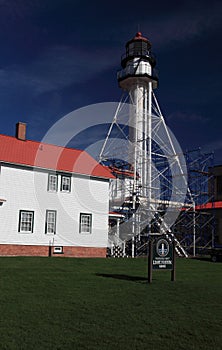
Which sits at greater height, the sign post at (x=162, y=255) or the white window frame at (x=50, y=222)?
the white window frame at (x=50, y=222)

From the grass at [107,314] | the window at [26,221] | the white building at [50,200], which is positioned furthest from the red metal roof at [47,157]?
the grass at [107,314]

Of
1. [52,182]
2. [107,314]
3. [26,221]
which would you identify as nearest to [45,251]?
[26,221]

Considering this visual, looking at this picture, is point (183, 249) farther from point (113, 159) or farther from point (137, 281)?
point (137, 281)

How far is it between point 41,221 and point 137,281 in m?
13.8

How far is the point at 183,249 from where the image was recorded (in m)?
34.1

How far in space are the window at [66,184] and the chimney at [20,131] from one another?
4680mm

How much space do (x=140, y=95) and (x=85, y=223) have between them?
1649 cm

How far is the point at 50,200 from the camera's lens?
27844 millimetres

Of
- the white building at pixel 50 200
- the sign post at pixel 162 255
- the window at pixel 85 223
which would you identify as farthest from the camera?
the window at pixel 85 223

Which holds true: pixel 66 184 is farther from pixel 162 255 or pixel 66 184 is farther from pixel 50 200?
pixel 162 255

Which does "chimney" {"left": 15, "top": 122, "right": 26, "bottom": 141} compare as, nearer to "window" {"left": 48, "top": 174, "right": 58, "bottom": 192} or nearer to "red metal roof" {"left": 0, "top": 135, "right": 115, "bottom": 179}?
"red metal roof" {"left": 0, "top": 135, "right": 115, "bottom": 179}

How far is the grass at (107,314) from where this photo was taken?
266 inches

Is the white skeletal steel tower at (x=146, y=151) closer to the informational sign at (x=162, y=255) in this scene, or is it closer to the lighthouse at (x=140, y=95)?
the lighthouse at (x=140, y=95)

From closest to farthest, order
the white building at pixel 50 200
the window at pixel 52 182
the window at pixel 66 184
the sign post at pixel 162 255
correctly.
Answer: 1. the sign post at pixel 162 255
2. the white building at pixel 50 200
3. the window at pixel 52 182
4. the window at pixel 66 184
